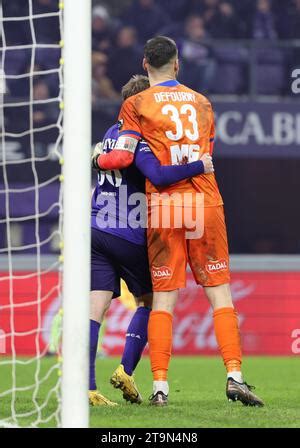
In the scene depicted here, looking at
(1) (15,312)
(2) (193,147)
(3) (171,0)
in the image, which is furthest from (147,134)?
(3) (171,0)

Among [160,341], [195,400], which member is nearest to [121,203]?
[160,341]

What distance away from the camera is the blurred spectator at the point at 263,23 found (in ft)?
49.0

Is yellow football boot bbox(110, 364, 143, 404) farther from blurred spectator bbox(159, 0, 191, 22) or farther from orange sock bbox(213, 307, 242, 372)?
blurred spectator bbox(159, 0, 191, 22)

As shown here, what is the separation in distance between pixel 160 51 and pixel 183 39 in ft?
26.1

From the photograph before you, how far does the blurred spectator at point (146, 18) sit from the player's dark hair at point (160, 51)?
8142 millimetres

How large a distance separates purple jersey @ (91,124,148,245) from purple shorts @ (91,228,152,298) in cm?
4

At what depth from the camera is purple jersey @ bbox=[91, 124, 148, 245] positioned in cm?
649

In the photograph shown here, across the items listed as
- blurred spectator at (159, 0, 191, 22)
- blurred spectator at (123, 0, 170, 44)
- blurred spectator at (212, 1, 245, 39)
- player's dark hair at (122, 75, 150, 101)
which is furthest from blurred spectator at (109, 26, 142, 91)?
player's dark hair at (122, 75, 150, 101)

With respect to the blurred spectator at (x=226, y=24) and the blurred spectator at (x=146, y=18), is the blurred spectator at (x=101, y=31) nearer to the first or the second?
the blurred spectator at (x=146, y=18)

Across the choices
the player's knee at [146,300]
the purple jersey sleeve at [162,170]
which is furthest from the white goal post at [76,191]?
the player's knee at [146,300]

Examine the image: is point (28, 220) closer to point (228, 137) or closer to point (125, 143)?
point (228, 137)
